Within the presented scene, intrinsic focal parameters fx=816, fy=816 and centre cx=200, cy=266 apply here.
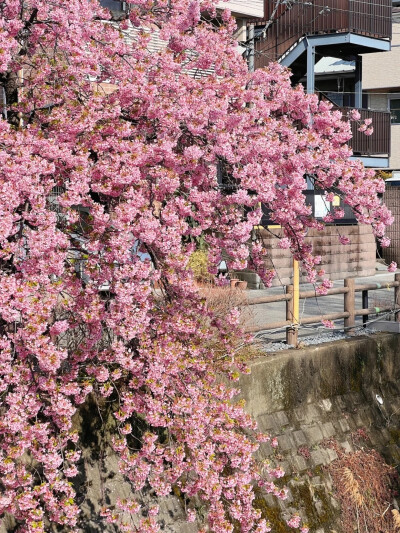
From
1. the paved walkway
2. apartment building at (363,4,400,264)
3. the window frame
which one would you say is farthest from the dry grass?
the window frame

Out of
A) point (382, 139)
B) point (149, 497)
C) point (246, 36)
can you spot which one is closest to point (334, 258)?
point (382, 139)

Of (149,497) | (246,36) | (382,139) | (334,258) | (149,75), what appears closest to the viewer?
(149,75)

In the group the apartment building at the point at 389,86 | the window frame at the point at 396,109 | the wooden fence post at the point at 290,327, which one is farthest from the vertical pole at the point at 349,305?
the window frame at the point at 396,109

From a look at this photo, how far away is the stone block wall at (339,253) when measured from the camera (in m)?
18.2

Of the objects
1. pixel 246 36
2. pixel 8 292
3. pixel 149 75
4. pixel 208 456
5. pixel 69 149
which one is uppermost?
pixel 246 36

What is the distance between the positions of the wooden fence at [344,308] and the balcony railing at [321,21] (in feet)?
31.8

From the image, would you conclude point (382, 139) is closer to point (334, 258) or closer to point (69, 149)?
point (334, 258)

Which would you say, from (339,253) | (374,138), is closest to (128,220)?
(339,253)

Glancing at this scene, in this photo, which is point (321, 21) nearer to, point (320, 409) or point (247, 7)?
A: point (247, 7)

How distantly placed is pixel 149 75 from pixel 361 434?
5.85 metres

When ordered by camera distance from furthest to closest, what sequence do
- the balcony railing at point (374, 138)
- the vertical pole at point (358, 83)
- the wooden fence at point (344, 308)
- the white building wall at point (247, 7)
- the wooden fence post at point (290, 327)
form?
the vertical pole at point (358, 83) < the balcony railing at point (374, 138) < the white building wall at point (247, 7) < the wooden fence post at point (290, 327) < the wooden fence at point (344, 308)

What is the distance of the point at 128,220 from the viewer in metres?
5.46

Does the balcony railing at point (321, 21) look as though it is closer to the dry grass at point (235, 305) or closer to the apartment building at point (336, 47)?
the apartment building at point (336, 47)

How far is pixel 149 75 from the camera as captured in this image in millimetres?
6133
